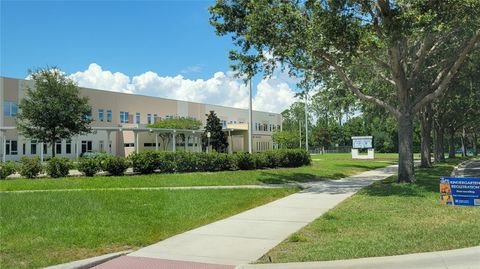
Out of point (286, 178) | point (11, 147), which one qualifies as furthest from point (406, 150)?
point (11, 147)

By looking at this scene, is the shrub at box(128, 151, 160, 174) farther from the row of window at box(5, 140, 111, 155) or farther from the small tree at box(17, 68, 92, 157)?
the row of window at box(5, 140, 111, 155)

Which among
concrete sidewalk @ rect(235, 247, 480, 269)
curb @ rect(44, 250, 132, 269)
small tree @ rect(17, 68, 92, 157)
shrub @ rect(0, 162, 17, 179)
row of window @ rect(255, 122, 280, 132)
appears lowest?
concrete sidewalk @ rect(235, 247, 480, 269)

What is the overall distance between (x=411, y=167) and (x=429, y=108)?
51.2 feet

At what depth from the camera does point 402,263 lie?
6.63 meters

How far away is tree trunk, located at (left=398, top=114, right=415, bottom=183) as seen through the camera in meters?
18.2

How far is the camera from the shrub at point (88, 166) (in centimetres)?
1961

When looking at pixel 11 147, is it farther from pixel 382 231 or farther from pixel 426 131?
pixel 382 231

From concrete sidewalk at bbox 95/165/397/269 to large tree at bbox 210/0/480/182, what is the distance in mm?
5705

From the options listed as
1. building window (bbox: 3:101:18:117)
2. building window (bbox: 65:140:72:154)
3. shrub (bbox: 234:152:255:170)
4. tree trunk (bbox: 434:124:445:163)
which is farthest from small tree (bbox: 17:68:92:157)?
tree trunk (bbox: 434:124:445:163)

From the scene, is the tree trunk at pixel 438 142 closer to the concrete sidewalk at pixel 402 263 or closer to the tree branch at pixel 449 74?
the tree branch at pixel 449 74

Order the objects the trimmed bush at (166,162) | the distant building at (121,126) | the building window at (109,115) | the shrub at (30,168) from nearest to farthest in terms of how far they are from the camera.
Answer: the shrub at (30,168)
the trimmed bush at (166,162)
the distant building at (121,126)
the building window at (109,115)

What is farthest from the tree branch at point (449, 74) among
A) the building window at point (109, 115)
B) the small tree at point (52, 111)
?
the building window at point (109, 115)

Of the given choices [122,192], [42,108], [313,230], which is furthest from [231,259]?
[42,108]

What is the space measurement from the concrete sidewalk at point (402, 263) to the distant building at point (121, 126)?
35.0 m
